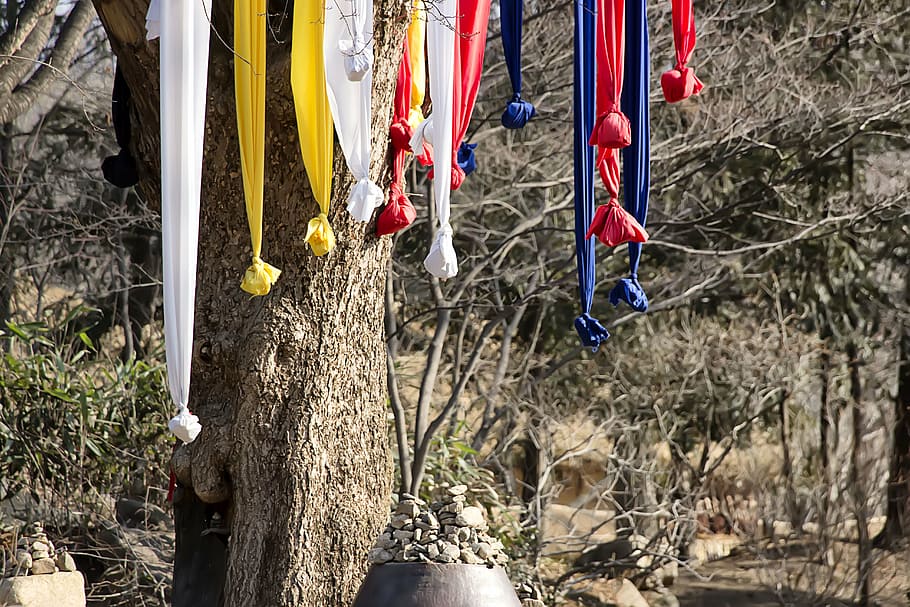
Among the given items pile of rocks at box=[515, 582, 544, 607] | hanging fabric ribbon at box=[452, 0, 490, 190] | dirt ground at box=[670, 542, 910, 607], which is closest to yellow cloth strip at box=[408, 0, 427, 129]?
hanging fabric ribbon at box=[452, 0, 490, 190]

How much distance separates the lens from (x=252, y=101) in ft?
13.1

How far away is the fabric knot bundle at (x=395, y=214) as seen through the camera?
433 cm

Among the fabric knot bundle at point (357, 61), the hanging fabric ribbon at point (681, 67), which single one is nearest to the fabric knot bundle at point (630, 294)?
the hanging fabric ribbon at point (681, 67)

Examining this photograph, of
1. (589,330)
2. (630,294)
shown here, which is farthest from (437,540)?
(630,294)

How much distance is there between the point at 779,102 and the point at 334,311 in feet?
14.0

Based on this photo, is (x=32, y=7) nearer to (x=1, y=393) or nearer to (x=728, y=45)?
(x=1, y=393)

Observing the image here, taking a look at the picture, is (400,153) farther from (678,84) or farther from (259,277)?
(678,84)

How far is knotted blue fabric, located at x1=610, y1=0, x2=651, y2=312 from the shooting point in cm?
480

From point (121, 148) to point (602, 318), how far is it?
16.9 ft

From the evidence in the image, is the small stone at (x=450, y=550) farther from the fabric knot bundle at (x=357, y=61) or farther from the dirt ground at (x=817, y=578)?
the dirt ground at (x=817, y=578)

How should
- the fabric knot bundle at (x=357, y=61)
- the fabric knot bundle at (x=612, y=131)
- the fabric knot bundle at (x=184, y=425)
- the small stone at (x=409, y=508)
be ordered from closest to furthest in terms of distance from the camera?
the fabric knot bundle at (x=184, y=425)
the fabric knot bundle at (x=357, y=61)
the small stone at (x=409, y=508)
the fabric knot bundle at (x=612, y=131)

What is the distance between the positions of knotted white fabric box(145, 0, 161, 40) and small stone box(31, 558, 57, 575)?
7.99 feet

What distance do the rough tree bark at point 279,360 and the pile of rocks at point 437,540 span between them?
0.36 m

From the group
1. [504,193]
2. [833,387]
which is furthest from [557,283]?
[833,387]
